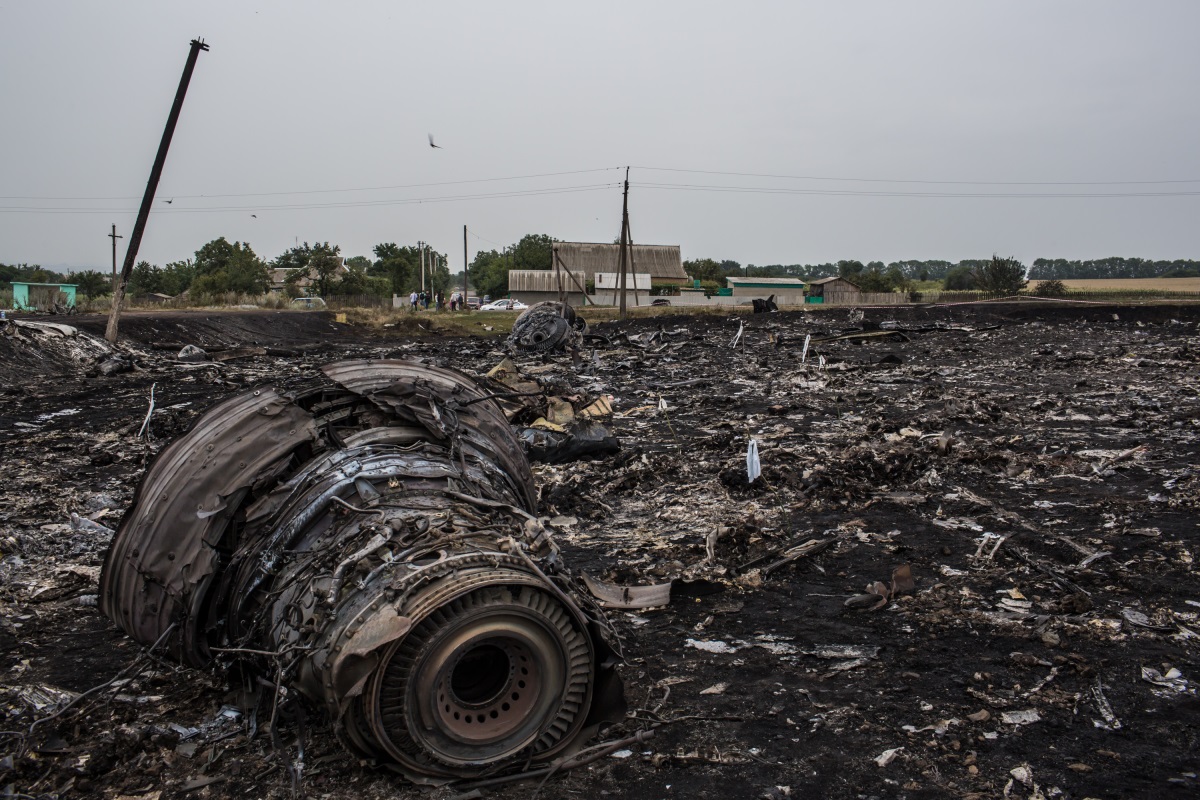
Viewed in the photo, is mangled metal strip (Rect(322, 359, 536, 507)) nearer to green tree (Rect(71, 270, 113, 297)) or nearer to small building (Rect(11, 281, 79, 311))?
small building (Rect(11, 281, 79, 311))

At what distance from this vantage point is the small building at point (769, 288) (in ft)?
189

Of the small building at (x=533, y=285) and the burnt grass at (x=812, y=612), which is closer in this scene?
the burnt grass at (x=812, y=612)

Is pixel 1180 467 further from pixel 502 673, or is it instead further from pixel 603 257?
pixel 603 257

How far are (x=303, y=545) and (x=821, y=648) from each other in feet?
8.04

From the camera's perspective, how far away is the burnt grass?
2.88 metres

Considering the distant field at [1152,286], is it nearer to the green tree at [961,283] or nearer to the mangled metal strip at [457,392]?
the green tree at [961,283]

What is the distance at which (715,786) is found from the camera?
2789mm

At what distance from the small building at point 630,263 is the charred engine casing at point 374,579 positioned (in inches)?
2093

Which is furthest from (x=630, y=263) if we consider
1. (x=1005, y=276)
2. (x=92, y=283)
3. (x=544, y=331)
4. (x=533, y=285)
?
(x=544, y=331)

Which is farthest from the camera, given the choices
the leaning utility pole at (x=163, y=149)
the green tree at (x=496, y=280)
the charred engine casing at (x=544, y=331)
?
the green tree at (x=496, y=280)

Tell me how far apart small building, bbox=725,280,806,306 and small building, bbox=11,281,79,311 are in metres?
39.2

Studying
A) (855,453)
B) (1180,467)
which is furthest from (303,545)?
(1180,467)

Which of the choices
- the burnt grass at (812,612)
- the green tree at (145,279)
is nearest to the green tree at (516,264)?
the green tree at (145,279)

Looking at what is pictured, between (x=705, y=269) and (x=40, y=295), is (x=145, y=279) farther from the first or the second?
(x=705, y=269)
